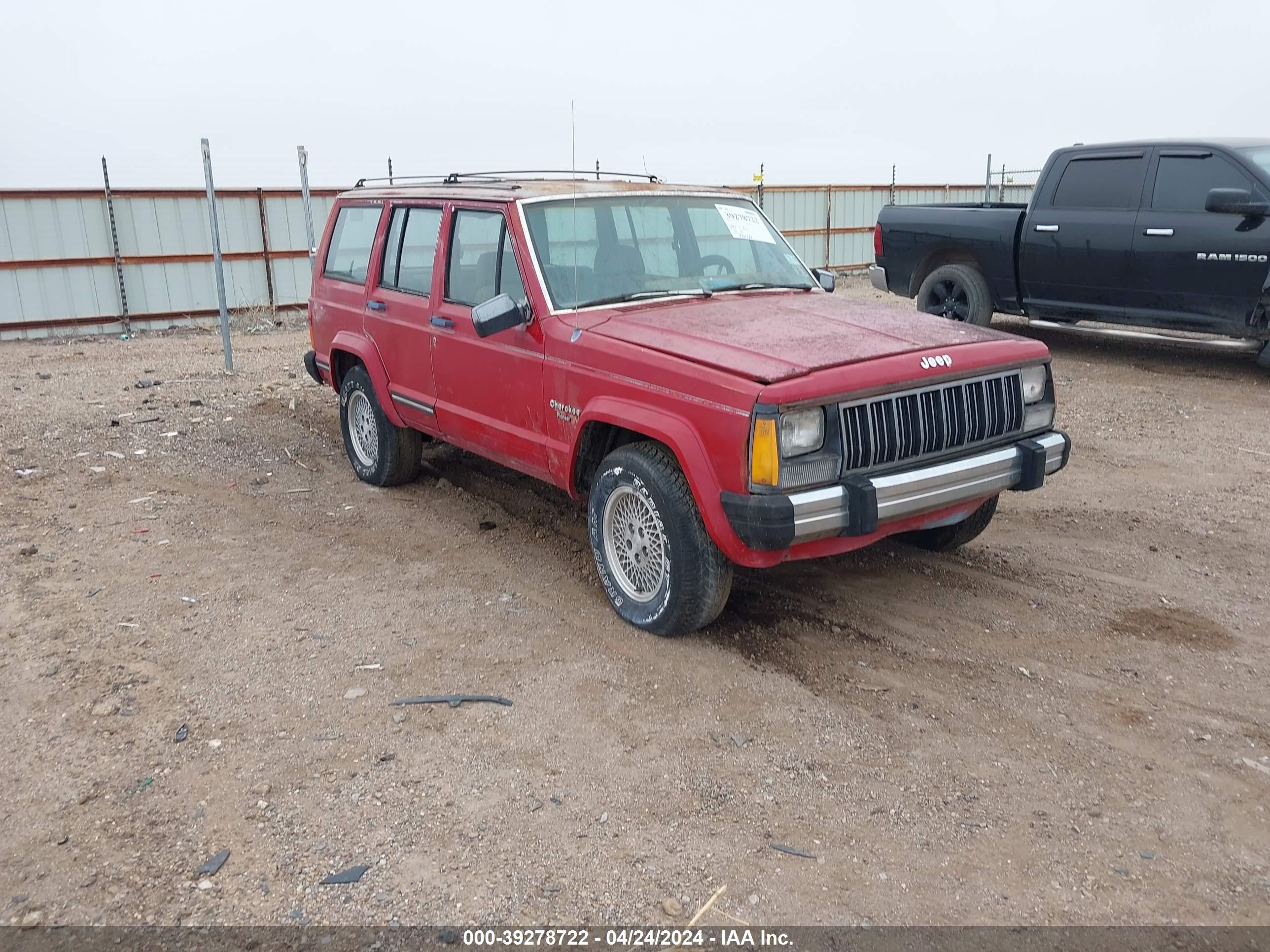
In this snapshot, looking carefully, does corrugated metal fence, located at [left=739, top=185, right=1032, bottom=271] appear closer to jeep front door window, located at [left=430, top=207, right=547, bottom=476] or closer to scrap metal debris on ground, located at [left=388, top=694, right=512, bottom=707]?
jeep front door window, located at [left=430, top=207, right=547, bottom=476]

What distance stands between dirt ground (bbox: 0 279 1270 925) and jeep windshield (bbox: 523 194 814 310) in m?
1.46

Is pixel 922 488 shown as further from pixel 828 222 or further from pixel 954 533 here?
pixel 828 222

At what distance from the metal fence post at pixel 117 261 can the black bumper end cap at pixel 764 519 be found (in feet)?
44.8

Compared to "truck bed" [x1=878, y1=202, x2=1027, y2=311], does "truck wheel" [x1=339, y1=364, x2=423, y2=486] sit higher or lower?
lower

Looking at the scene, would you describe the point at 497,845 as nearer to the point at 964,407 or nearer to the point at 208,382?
the point at 964,407

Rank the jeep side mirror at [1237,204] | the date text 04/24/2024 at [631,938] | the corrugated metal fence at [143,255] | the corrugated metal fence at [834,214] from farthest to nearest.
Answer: the corrugated metal fence at [834,214] → the corrugated metal fence at [143,255] → the jeep side mirror at [1237,204] → the date text 04/24/2024 at [631,938]

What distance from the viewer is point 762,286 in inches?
A: 210

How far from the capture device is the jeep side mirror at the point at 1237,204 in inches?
334

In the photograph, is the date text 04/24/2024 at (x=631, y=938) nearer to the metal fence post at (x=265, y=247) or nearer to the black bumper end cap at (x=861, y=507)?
the black bumper end cap at (x=861, y=507)

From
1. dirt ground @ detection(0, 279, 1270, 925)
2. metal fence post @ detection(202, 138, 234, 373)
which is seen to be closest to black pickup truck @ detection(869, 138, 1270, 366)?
dirt ground @ detection(0, 279, 1270, 925)

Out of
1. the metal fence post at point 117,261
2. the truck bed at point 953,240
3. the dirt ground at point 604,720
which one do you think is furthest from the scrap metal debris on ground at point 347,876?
the metal fence post at point 117,261

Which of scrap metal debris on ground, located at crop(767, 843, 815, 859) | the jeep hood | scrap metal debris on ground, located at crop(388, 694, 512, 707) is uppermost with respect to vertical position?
the jeep hood

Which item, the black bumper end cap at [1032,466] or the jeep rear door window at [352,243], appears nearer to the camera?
the black bumper end cap at [1032,466]

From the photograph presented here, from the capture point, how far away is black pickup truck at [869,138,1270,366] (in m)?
8.77
